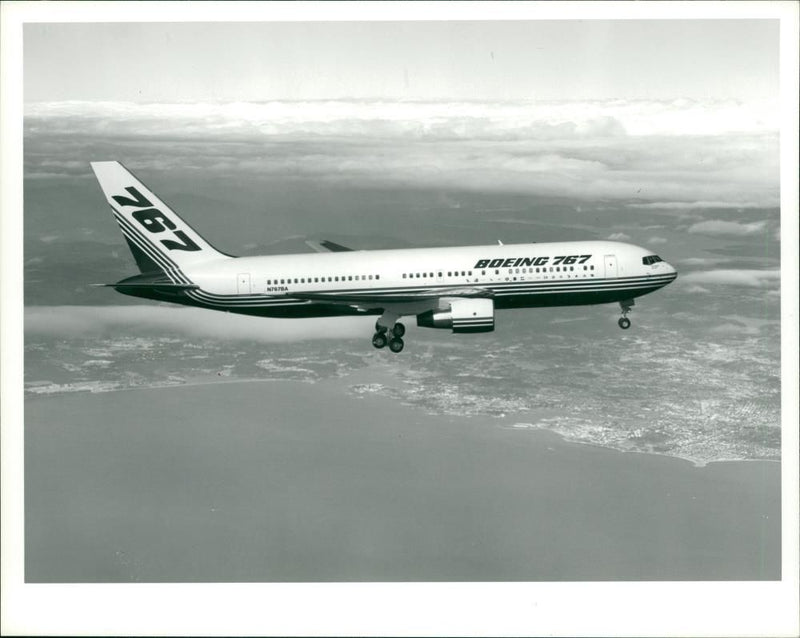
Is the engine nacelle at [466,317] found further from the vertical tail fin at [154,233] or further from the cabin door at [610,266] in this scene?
the vertical tail fin at [154,233]

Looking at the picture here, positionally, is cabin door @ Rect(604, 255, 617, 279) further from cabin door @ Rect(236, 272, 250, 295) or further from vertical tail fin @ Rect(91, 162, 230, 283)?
vertical tail fin @ Rect(91, 162, 230, 283)

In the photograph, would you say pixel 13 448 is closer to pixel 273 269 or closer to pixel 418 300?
pixel 273 269

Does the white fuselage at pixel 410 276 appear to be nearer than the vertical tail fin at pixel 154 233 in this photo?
Yes

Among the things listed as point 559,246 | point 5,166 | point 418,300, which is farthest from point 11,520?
point 559,246

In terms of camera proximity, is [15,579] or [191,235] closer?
[15,579]

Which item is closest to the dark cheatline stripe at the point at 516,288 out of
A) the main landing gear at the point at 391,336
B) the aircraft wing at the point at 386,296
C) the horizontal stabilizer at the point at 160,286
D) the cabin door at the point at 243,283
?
the aircraft wing at the point at 386,296

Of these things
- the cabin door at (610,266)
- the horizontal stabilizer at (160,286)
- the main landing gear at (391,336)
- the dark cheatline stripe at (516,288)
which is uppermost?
the cabin door at (610,266)
